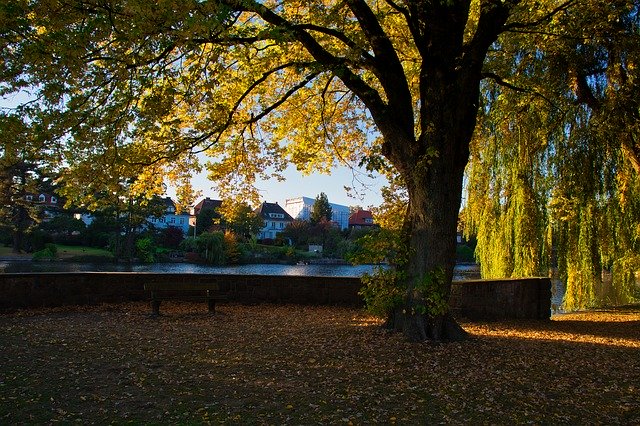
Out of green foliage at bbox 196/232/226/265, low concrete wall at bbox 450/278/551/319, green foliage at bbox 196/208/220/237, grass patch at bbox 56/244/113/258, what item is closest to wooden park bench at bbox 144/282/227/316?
low concrete wall at bbox 450/278/551/319

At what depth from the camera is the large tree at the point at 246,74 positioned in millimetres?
5965

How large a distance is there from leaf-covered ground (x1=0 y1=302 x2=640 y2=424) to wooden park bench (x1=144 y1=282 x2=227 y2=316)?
1002 mm

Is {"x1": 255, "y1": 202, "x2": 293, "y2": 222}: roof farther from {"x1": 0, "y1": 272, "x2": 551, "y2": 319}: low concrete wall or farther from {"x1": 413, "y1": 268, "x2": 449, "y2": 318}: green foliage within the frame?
{"x1": 413, "y1": 268, "x2": 449, "y2": 318}: green foliage

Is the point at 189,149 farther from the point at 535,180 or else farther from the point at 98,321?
the point at 535,180

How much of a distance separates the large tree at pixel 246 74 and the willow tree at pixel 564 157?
54.5 inches

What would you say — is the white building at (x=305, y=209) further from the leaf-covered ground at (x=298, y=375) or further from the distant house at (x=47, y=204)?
the leaf-covered ground at (x=298, y=375)

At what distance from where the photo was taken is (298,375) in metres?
5.83

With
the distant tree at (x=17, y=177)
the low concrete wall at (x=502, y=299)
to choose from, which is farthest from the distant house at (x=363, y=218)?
the distant tree at (x=17, y=177)

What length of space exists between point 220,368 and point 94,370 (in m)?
1.35

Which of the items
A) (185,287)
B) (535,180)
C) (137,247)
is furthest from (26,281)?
(137,247)

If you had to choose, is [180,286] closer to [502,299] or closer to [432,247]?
[432,247]

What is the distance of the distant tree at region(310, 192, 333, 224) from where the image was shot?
2810 inches

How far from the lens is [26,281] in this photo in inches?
413

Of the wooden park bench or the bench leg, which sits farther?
the wooden park bench
